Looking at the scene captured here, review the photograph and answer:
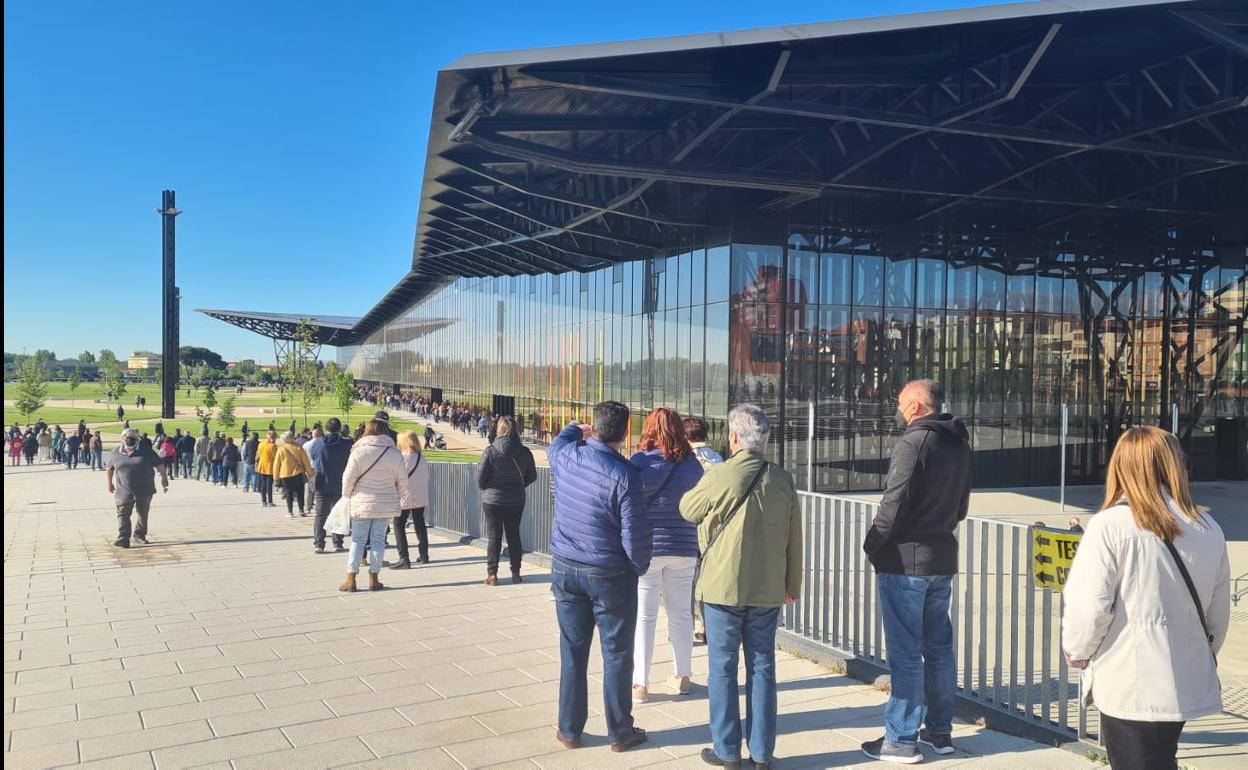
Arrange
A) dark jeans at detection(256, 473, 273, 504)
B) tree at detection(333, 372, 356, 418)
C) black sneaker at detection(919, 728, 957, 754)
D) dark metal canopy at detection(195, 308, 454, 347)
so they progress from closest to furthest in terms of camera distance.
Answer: black sneaker at detection(919, 728, 957, 754) → dark jeans at detection(256, 473, 273, 504) → tree at detection(333, 372, 356, 418) → dark metal canopy at detection(195, 308, 454, 347)

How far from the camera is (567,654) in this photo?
4.69m

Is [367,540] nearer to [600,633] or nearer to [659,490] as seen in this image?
[659,490]

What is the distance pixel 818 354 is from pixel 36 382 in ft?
202

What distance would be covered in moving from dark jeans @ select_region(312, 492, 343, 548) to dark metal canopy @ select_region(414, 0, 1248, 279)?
6.40 meters

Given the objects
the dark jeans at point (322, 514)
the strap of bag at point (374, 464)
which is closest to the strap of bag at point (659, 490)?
the strap of bag at point (374, 464)

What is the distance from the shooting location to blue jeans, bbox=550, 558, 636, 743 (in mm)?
4594

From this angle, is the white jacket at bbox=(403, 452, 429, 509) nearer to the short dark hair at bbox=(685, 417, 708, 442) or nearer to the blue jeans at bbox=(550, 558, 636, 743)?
the short dark hair at bbox=(685, 417, 708, 442)

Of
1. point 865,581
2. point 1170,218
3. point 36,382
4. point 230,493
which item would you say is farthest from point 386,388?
point 865,581

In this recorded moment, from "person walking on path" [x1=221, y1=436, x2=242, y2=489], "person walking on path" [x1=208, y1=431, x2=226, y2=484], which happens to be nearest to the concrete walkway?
"person walking on path" [x1=221, y1=436, x2=242, y2=489]

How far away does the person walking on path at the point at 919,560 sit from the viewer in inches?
174

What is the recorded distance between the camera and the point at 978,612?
21.2ft

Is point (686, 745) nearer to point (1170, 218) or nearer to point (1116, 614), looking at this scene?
point (1116, 614)

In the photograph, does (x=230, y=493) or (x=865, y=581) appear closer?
(x=865, y=581)

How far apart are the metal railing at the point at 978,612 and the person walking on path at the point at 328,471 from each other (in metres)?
6.75
